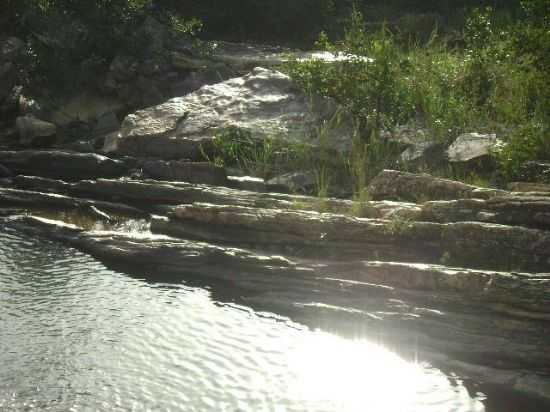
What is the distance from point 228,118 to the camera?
1201 cm

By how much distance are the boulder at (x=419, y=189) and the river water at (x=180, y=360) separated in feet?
8.23

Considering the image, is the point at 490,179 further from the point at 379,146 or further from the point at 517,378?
the point at 517,378

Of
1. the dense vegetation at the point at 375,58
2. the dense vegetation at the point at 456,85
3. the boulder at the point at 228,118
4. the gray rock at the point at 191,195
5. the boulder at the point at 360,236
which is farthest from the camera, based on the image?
the boulder at the point at 228,118

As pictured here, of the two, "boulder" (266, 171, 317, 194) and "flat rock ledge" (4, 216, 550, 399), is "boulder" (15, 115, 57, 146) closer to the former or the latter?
"boulder" (266, 171, 317, 194)

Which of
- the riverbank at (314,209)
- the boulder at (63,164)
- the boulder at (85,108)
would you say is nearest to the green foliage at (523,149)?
the riverbank at (314,209)

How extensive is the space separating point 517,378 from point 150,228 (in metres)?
5.15

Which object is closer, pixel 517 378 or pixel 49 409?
pixel 49 409

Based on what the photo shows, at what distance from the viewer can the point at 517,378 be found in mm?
6051

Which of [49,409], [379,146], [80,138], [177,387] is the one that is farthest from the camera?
[80,138]

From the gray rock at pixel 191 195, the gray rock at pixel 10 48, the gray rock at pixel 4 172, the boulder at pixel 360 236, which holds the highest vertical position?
the gray rock at pixel 10 48

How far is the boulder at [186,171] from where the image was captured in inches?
429

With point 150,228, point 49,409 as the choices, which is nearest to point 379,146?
point 150,228

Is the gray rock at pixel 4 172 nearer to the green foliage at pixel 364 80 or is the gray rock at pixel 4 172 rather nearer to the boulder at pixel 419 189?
the green foliage at pixel 364 80

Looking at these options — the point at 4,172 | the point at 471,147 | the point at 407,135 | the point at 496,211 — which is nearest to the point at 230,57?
the point at 4,172
